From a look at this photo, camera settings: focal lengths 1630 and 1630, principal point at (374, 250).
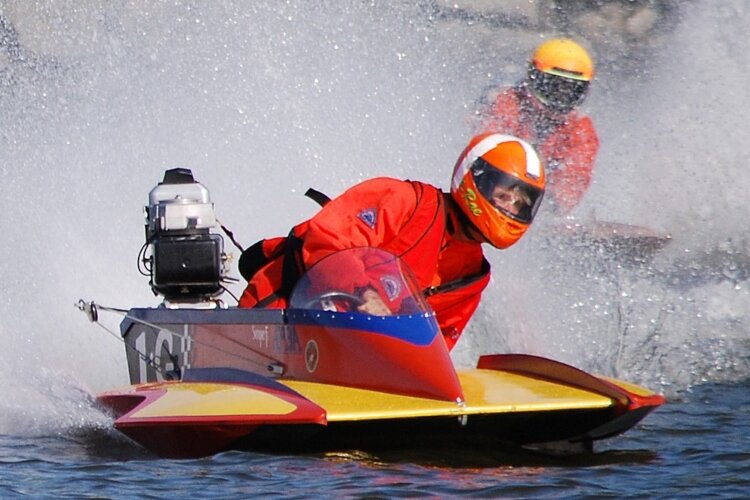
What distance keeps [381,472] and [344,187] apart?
582 centimetres

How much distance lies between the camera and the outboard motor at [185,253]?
7.52 meters

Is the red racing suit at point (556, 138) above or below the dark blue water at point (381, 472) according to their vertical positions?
above

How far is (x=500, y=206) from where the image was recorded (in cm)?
709

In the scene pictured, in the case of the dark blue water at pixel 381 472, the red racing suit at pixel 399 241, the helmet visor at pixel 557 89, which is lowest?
the dark blue water at pixel 381 472

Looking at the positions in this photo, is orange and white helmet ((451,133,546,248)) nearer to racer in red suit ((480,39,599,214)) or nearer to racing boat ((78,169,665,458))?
racing boat ((78,169,665,458))

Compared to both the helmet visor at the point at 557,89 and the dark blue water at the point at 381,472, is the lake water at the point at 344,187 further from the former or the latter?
the helmet visor at the point at 557,89

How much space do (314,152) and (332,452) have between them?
6.00m

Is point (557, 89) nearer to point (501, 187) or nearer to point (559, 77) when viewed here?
point (559, 77)

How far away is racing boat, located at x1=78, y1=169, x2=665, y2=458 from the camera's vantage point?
6098 mm

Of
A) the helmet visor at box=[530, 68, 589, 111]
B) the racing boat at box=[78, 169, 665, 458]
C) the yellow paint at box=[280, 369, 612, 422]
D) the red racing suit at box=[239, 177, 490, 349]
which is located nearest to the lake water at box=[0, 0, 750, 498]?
the racing boat at box=[78, 169, 665, 458]

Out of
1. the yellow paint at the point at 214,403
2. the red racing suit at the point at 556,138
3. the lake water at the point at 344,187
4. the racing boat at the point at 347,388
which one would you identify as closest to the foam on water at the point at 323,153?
the lake water at the point at 344,187

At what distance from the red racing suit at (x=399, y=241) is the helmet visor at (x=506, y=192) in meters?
0.26

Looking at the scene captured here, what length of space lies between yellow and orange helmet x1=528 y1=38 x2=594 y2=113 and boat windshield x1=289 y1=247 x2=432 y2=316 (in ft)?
16.4

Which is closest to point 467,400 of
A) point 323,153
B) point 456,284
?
point 456,284
